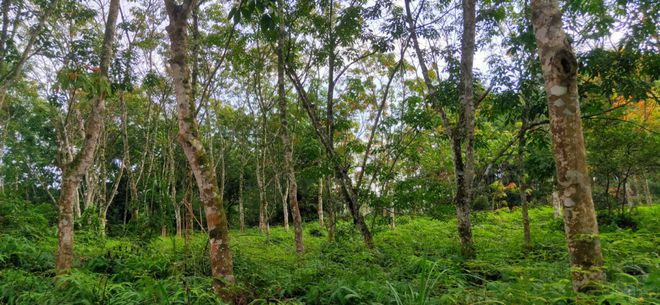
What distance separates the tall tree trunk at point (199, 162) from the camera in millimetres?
3797

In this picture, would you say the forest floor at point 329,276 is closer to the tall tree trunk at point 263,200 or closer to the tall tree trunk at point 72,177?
the tall tree trunk at point 72,177

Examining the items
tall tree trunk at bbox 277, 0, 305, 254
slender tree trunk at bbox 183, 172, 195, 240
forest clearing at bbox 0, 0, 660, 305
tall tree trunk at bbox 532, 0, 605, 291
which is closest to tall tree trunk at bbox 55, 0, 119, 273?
forest clearing at bbox 0, 0, 660, 305

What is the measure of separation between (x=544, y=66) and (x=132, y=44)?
506 inches

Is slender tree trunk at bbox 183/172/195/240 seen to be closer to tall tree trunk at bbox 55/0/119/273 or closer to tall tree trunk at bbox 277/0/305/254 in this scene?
tall tree trunk at bbox 55/0/119/273

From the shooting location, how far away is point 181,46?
4.08 meters

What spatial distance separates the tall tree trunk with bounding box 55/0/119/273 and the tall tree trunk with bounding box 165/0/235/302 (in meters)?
1.38

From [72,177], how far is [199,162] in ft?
7.87

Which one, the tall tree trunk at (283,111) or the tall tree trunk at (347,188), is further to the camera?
the tall tree trunk at (283,111)

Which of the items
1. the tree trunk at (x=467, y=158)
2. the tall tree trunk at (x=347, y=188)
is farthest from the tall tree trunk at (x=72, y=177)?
the tree trunk at (x=467, y=158)

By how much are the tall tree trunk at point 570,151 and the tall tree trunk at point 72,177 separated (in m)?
4.92

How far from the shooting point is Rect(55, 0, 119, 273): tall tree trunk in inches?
189

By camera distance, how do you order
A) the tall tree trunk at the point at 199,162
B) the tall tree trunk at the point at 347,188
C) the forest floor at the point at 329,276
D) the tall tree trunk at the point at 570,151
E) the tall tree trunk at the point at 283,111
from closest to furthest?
the tall tree trunk at the point at 570,151, the forest floor at the point at 329,276, the tall tree trunk at the point at 199,162, the tall tree trunk at the point at 347,188, the tall tree trunk at the point at 283,111

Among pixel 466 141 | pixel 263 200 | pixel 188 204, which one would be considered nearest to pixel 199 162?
pixel 188 204

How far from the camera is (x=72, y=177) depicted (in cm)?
504
